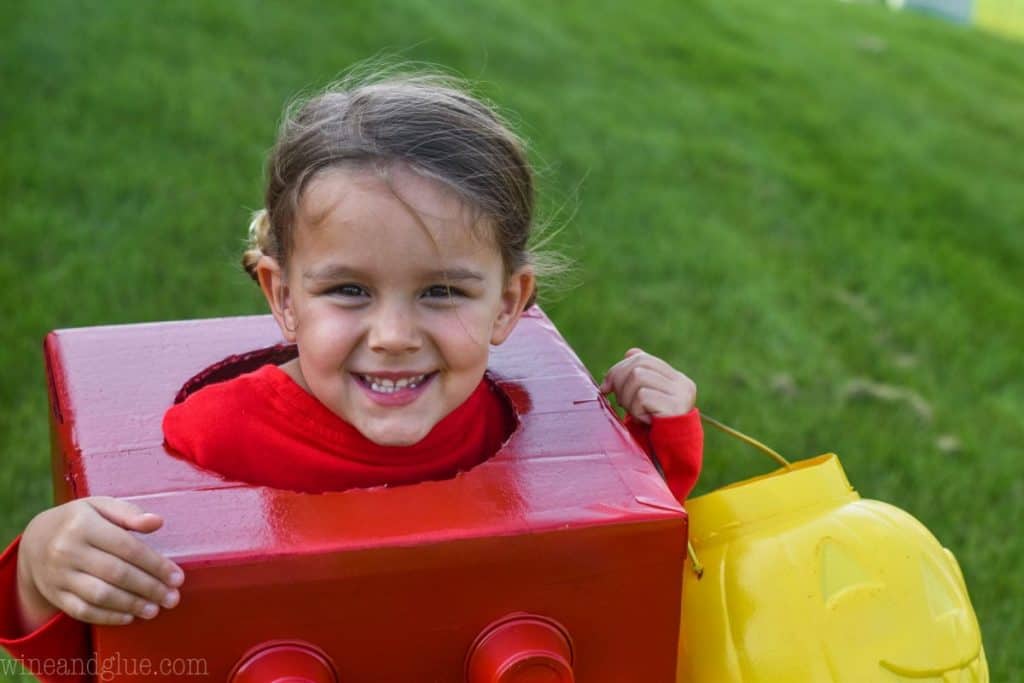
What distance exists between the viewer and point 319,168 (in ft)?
4.93

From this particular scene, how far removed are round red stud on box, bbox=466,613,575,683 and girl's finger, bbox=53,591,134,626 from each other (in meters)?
0.37

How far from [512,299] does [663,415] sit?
279mm

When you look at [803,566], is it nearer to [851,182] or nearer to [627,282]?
[627,282]

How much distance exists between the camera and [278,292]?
161 cm

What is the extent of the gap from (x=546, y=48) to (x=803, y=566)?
3.90 meters

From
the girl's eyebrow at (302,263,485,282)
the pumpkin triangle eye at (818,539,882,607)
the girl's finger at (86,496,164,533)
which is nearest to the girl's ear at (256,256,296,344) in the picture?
the girl's eyebrow at (302,263,485,282)

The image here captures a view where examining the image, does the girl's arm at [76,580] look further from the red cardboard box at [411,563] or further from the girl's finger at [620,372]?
the girl's finger at [620,372]

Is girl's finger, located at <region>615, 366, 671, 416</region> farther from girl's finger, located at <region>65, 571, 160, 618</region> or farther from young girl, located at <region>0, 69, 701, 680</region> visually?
girl's finger, located at <region>65, 571, 160, 618</region>

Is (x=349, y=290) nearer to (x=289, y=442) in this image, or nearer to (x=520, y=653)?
(x=289, y=442)

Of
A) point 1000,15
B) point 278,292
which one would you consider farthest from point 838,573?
point 1000,15

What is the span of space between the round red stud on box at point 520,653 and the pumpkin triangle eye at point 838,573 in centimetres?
35

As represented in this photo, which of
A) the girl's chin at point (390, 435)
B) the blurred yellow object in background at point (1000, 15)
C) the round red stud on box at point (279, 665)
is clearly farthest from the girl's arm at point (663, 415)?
the blurred yellow object in background at point (1000, 15)

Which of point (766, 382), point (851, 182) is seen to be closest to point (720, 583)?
point (766, 382)

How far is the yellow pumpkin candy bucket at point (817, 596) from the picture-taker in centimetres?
149
